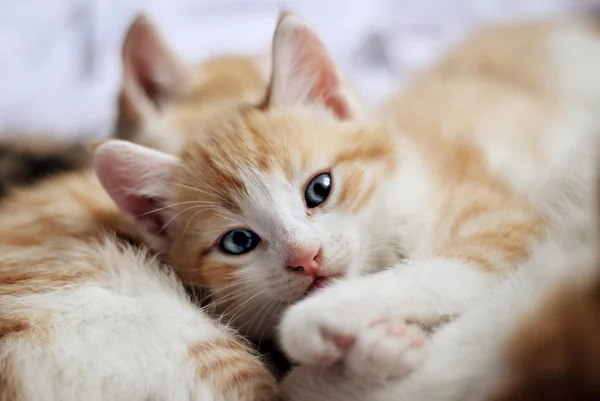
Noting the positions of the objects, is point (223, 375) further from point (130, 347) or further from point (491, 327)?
point (491, 327)

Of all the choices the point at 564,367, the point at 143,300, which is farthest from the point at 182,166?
the point at 564,367

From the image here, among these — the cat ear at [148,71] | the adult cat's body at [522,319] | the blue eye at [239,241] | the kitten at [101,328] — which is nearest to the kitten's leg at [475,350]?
the adult cat's body at [522,319]

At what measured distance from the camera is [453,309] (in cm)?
80

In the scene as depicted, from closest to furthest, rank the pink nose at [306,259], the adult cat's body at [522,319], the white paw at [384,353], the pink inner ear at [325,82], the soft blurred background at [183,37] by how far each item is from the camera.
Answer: the adult cat's body at [522,319]
the white paw at [384,353]
the pink nose at [306,259]
the pink inner ear at [325,82]
the soft blurred background at [183,37]

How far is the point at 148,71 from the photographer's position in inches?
65.1

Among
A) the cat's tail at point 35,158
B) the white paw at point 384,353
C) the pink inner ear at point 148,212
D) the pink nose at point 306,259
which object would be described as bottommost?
the cat's tail at point 35,158

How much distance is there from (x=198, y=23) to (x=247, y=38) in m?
0.20

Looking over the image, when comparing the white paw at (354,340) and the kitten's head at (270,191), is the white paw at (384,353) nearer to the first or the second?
the white paw at (354,340)

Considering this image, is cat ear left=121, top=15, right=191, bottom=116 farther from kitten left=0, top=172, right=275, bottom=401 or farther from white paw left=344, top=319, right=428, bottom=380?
white paw left=344, top=319, right=428, bottom=380

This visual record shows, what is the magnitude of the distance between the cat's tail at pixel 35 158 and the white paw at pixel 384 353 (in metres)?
1.06

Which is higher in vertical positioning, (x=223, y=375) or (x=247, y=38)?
(x=247, y=38)

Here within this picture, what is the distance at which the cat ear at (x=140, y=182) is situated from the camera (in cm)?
104

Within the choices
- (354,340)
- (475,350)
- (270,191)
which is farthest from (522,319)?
(270,191)

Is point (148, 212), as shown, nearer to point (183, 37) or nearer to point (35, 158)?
point (35, 158)
